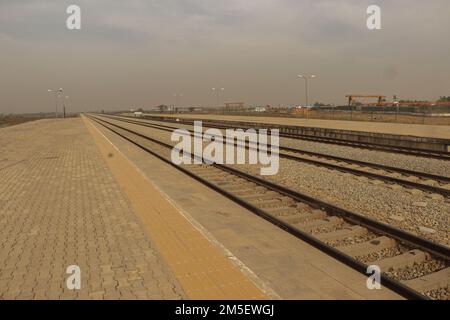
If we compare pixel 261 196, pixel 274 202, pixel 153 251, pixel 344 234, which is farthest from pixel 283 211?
pixel 153 251

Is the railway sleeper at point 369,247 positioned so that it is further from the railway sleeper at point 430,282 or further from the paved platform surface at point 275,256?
the railway sleeper at point 430,282

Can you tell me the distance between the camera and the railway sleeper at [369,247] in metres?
5.23

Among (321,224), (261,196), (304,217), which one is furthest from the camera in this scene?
(261,196)

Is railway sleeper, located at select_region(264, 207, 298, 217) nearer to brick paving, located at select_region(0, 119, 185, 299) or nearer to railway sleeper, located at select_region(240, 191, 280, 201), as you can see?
railway sleeper, located at select_region(240, 191, 280, 201)

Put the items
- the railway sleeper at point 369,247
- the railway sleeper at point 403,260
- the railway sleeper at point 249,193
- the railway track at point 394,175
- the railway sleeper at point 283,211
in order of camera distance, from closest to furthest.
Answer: the railway sleeper at point 403,260 < the railway sleeper at point 369,247 < the railway sleeper at point 283,211 < the railway sleeper at point 249,193 < the railway track at point 394,175

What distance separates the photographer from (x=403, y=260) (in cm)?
480

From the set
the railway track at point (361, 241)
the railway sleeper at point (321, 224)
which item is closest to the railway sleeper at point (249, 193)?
the railway track at point (361, 241)

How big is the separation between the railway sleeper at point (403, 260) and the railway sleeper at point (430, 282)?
0.40 meters

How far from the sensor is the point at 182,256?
16.9 ft

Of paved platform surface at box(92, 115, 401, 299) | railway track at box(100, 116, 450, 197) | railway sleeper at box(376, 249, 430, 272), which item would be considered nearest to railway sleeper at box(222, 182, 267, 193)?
paved platform surface at box(92, 115, 401, 299)

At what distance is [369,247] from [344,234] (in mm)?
601

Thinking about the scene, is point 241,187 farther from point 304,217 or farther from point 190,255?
point 190,255

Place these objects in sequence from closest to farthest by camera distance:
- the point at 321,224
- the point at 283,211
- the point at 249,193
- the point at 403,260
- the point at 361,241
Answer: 1. the point at 403,260
2. the point at 361,241
3. the point at 321,224
4. the point at 283,211
5. the point at 249,193
